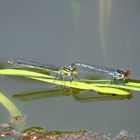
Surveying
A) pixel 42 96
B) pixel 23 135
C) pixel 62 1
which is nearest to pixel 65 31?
pixel 62 1

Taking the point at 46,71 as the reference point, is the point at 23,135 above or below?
below

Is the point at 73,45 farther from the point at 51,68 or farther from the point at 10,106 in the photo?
the point at 10,106

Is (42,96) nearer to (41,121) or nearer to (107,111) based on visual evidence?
(41,121)

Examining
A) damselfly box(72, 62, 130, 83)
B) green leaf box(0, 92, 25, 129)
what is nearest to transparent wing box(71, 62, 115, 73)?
damselfly box(72, 62, 130, 83)

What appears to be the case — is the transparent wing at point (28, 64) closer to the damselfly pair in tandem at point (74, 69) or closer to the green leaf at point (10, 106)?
the damselfly pair in tandem at point (74, 69)

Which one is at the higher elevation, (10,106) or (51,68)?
(51,68)

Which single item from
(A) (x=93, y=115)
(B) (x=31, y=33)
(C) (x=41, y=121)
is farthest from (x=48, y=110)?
(B) (x=31, y=33)

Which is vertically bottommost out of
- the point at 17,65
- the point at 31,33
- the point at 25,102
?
the point at 25,102

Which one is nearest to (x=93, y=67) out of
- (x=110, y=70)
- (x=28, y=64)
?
(x=110, y=70)
